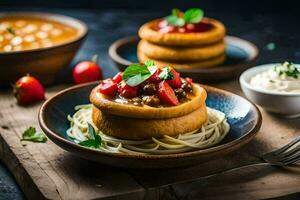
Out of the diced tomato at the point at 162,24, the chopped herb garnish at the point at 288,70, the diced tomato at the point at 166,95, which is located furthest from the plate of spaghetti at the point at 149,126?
the diced tomato at the point at 162,24

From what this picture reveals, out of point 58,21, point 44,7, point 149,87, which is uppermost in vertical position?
point 149,87

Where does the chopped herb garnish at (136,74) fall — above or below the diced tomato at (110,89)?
above

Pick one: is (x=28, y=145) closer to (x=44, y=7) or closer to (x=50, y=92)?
(x=50, y=92)

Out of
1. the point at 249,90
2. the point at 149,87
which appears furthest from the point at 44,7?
the point at 149,87

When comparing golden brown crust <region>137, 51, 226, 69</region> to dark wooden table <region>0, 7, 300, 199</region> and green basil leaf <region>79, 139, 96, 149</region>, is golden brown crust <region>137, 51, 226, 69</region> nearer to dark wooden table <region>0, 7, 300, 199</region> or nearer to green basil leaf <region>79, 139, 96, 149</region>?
dark wooden table <region>0, 7, 300, 199</region>

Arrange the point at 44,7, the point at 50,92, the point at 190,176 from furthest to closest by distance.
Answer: the point at 44,7 < the point at 50,92 < the point at 190,176

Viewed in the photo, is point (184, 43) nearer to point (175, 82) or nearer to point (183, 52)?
point (183, 52)

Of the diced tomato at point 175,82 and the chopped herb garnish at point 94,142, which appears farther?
the diced tomato at point 175,82

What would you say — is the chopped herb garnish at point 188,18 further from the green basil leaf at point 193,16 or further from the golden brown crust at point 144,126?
the golden brown crust at point 144,126
